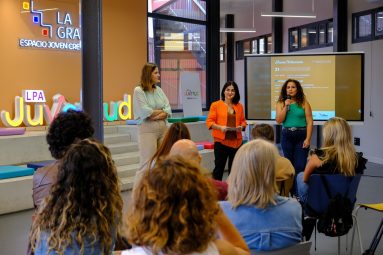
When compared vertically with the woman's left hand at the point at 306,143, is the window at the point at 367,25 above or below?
above

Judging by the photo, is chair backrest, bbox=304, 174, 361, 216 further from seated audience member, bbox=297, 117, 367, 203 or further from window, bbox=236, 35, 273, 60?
window, bbox=236, 35, 273, 60

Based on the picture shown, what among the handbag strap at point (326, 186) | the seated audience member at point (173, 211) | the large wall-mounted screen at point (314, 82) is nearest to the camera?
the seated audience member at point (173, 211)

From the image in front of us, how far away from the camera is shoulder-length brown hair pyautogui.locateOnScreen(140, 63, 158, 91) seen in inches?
213

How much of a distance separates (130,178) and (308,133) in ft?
9.35

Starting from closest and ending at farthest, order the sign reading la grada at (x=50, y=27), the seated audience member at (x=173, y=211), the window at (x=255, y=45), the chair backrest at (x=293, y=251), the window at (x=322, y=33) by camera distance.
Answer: the seated audience member at (x=173, y=211)
the chair backrest at (x=293, y=251)
the sign reading la grada at (x=50, y=27)
the window at (x=322, y=33)
the window at (x=255, y=45)

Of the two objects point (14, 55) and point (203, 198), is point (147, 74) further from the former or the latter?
point (203, 198)

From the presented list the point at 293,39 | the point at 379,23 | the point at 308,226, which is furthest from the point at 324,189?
the point at 293,39

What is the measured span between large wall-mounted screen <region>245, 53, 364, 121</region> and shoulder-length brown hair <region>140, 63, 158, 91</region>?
2245mm

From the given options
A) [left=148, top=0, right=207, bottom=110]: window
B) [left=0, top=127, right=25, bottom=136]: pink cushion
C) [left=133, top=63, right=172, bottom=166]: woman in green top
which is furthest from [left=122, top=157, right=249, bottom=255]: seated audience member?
[left=148, top=0, right=207, bottom=110]: window

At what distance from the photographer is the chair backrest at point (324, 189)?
361 centimetres

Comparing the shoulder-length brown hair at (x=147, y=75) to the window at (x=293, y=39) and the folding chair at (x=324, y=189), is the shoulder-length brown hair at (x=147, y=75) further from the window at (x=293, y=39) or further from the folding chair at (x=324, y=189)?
the window at (x=293, y=39)

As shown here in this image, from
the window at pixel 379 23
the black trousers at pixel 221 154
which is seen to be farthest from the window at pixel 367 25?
the black trousers at pixel 221 154

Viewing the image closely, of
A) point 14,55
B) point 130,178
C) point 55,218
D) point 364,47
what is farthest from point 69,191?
point 364,47

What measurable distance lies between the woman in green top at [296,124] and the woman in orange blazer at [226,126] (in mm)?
506
